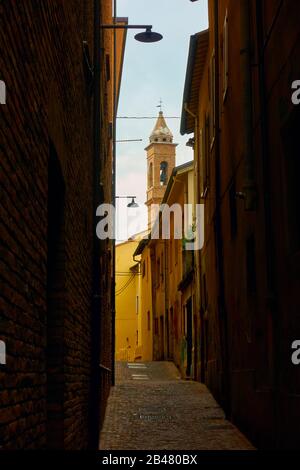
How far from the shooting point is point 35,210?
14.7ft

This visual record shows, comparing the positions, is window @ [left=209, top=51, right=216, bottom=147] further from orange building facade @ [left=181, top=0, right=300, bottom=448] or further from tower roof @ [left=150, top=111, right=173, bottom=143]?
tower roof @ [left=150, top=111, right=173, bottom=143]

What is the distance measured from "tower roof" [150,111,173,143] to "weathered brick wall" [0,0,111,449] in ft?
214

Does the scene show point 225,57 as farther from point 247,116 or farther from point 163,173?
point 163,173

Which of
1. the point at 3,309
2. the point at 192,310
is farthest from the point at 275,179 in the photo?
the point at 192,310

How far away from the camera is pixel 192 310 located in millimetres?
22516

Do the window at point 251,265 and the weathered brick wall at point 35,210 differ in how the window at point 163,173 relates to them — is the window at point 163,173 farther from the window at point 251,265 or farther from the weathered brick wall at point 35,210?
the weathered brick wall at point 35,210

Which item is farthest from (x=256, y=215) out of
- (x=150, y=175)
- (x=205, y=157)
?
(x=150, y=175)

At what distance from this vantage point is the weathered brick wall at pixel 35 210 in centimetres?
364

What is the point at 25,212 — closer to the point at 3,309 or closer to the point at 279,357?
the point at 3,309

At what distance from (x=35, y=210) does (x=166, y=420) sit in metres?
9.52

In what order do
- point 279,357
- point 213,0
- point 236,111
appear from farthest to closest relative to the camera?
point 213,0 → point 236,111 → point 279,357

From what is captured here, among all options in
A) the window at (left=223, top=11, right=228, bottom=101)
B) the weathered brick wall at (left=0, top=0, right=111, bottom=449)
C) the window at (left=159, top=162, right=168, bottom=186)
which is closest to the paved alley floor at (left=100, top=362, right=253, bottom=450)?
the weathered brick wall at (left=0, top=0, right=111, bottom=449)

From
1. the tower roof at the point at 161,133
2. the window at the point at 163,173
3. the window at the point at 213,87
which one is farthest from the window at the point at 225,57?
the tower roof at the point at 161,133
